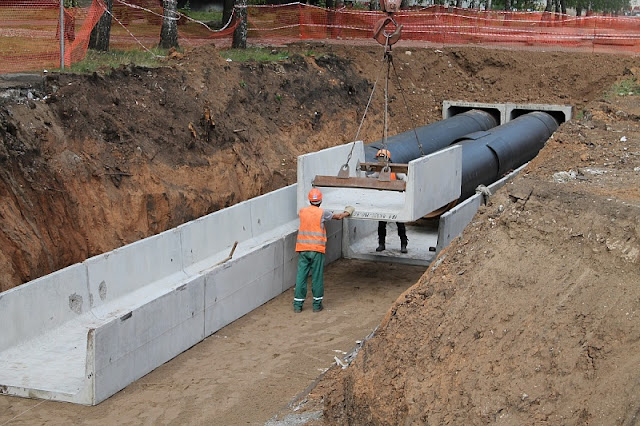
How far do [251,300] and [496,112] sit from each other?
38.5 ft

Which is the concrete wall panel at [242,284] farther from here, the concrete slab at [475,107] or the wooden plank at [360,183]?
the concrete slab at [475,107]

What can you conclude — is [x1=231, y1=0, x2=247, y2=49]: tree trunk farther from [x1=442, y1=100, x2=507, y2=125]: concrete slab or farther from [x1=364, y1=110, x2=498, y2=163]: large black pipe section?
[x1=364, y1=110, x2=498, y2=163]: large black pipe section

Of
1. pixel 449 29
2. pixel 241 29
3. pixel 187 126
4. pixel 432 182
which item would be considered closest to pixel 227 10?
pixel 241 29

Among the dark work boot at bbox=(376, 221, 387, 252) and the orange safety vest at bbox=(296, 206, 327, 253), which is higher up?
the orange safety vest at bbox=(296, 206, 327, 253)

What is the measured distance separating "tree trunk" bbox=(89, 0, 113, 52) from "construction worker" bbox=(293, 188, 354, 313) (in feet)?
23.8

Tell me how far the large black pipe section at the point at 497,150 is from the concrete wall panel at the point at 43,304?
7224 mm

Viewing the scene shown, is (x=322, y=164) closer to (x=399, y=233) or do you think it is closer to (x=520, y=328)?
(x=399, y=233)

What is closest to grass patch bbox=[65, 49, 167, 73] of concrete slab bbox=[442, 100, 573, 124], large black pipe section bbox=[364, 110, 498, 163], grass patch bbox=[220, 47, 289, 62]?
grass patch bbox=[220, 47, 289, 62]

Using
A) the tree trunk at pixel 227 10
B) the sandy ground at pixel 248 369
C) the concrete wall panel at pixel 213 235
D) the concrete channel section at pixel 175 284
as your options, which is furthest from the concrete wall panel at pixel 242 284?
the tree trunk at pixel 227 10

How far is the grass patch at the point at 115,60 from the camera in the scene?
14.4m

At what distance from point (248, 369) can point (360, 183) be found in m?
3.72

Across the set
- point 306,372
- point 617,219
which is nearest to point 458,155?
point 306,372

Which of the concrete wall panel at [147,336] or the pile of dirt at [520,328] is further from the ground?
the pile of dirt at [520,328]

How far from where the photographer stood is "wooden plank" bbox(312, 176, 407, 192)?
40.4ft
